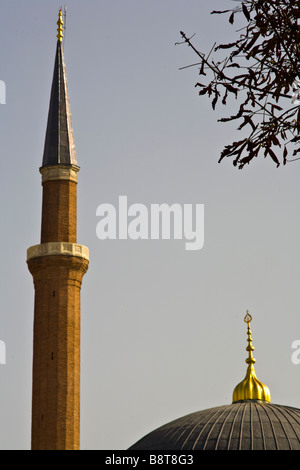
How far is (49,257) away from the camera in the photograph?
4088 cm

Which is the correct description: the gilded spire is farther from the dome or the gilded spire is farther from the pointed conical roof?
the pointed conical roof

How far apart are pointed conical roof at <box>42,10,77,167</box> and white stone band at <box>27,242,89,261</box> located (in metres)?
3.81

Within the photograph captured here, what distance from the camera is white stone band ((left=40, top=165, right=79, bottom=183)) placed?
4253cm

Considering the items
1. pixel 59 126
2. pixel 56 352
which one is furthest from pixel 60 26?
pixel 56 352

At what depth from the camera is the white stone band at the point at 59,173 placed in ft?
140

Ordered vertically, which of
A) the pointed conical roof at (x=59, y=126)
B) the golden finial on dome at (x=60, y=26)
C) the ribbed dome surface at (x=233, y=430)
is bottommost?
the ribbed dome surface at (x=233, y=430)

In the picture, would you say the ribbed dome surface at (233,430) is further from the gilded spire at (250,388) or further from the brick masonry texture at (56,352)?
the brick masonry texture at (56,352)

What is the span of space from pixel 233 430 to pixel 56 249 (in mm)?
10238

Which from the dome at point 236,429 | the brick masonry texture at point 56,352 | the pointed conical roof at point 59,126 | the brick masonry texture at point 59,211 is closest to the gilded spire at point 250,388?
the dome at point 236,429

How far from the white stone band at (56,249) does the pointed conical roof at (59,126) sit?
381 cm

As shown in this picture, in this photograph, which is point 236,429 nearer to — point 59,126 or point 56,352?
point 56,352

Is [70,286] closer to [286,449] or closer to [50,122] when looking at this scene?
[50,122]

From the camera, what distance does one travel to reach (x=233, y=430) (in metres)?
39.3
